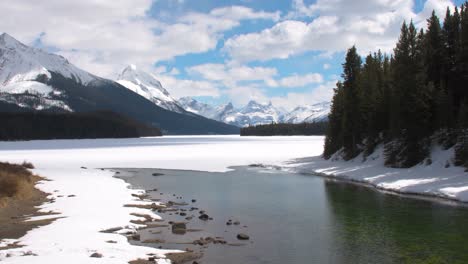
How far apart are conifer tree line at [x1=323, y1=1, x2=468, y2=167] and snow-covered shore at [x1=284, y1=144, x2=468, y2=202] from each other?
1.49 metres

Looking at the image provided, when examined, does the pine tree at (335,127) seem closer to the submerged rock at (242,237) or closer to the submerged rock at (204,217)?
the submerged rock at (204,217)

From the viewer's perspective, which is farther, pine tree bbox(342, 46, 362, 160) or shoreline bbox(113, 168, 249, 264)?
pine tree bbox(342, 46, 362, 160)

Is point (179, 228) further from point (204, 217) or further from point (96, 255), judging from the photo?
point (96, 255)

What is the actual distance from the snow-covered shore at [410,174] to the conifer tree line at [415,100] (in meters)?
1.49

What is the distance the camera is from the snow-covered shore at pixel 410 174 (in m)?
35.0

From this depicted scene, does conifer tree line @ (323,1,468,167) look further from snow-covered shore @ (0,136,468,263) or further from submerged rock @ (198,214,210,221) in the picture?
submerged rock @ (198,214,210,221)

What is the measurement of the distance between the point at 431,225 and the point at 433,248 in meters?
5.18

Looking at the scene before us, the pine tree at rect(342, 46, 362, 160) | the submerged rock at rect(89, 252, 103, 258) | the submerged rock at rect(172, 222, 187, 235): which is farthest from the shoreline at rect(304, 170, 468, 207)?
the submerged rock at rect(89, 252, 103, 258)

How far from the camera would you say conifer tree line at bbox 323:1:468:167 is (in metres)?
48.0

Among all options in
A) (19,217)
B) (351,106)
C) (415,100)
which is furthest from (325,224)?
(351,106)

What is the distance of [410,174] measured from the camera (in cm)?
4384

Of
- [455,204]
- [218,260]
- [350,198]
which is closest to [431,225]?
[455,204]

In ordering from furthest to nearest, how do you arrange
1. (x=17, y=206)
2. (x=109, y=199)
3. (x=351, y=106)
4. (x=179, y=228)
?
(x=351, y=106)
(x=109, y=199)
(x=17, y=206)
(x=179, y=228)

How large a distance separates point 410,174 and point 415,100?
1011 centimetres
